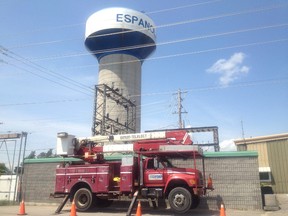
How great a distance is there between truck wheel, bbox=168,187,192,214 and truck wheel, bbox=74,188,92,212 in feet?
13.7

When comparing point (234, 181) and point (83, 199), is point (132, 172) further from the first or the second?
point (234, 181)

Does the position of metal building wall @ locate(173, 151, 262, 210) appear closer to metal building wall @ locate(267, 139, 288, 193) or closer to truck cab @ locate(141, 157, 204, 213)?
truck cab @ locate(141, 157, 204, 213)

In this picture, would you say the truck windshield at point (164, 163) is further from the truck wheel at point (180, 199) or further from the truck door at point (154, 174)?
the truck wheel at point (180, 199)

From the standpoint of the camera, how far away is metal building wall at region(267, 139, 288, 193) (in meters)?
28.5

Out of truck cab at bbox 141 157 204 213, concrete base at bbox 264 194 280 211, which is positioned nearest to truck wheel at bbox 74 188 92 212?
truck cab at bbox 141 157 204 213

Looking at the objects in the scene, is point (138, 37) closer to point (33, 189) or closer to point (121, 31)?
point (121, 31)

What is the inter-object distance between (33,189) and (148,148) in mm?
9476

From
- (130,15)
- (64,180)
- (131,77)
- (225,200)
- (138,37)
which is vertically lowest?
(225,200)

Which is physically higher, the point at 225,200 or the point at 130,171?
the point at 130,171

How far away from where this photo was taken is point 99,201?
1677 centimetres

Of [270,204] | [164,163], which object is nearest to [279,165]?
[270,204]

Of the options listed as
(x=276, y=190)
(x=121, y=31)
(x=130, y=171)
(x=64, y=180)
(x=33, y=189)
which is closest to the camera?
(x=130, y=171)

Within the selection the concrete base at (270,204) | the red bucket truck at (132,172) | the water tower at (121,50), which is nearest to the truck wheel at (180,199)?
the red bucket truck at (132,172)

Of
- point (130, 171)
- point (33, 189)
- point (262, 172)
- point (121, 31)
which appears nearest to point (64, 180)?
point (130, 171)
